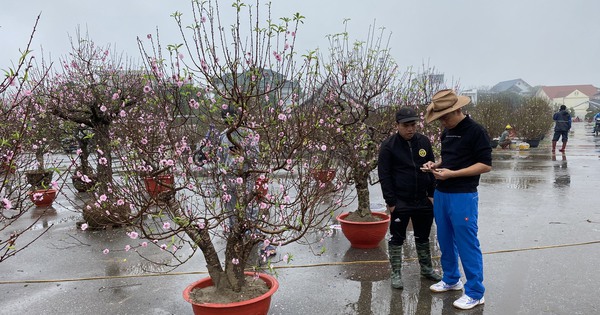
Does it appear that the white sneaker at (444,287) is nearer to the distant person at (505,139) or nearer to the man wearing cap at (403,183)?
the man wearing cap at (403,183)

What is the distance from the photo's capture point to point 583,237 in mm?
5352

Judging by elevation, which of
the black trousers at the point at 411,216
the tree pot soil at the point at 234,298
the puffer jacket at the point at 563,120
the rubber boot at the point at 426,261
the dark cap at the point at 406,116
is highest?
the dark cap at the point at 406,116

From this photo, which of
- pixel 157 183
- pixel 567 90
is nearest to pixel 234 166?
pixel 157 183

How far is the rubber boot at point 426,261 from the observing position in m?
4.06

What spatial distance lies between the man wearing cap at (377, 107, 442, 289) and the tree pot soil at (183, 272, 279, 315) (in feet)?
4.45

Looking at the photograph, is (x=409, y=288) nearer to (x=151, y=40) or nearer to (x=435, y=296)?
(x=435, y=296)

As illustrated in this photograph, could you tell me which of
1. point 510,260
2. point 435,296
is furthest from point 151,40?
point 510,260

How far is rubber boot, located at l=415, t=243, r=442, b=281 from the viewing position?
4059 mm

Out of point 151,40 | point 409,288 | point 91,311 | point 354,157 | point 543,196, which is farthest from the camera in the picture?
point 543,196

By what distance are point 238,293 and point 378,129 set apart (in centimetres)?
317

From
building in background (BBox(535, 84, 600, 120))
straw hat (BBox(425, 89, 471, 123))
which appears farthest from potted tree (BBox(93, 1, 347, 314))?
building in background (BBox(535, 84, 600, 120))

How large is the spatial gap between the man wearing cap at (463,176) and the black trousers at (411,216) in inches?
12.7

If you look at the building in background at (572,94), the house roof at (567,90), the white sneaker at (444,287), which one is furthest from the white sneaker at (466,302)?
the house roof at (567,90)

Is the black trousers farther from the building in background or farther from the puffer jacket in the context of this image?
the building in background
